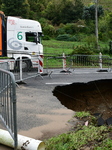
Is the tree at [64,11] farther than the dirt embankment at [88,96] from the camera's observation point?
Yes

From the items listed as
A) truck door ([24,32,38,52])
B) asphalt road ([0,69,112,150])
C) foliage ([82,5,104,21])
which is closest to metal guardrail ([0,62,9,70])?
asphalt road ([0,69,112,150])

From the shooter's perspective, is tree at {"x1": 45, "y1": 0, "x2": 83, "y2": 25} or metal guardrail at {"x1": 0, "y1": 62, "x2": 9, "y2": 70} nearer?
metal guardrail at {"x1": 0, "y1": 62, "x2": 9, "y2": 70}

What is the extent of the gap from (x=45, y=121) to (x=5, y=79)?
1.83 metres

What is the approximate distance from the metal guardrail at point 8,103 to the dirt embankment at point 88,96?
4.10m

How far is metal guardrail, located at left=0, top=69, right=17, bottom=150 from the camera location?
11.3 feet

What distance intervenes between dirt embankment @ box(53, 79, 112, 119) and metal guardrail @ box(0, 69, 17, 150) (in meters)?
4.10

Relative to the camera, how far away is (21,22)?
14922mm

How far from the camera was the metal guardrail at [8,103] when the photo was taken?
11.3ft

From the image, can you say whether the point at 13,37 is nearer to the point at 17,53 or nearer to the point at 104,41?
the point at 17,53

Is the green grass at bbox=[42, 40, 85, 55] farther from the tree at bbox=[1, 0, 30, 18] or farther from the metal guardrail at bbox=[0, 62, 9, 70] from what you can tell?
the metal guardrail at bbox=[0, 62, 9, 70]

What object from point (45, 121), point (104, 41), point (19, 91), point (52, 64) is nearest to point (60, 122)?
point (45, 121)

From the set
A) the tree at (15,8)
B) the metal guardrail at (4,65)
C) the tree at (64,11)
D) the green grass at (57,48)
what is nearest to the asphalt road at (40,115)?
the metal guardrail at (4,65)

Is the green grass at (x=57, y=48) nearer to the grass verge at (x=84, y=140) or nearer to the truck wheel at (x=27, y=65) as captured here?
the truck wheel at (x=27, y=65)

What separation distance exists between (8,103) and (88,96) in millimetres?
5657
